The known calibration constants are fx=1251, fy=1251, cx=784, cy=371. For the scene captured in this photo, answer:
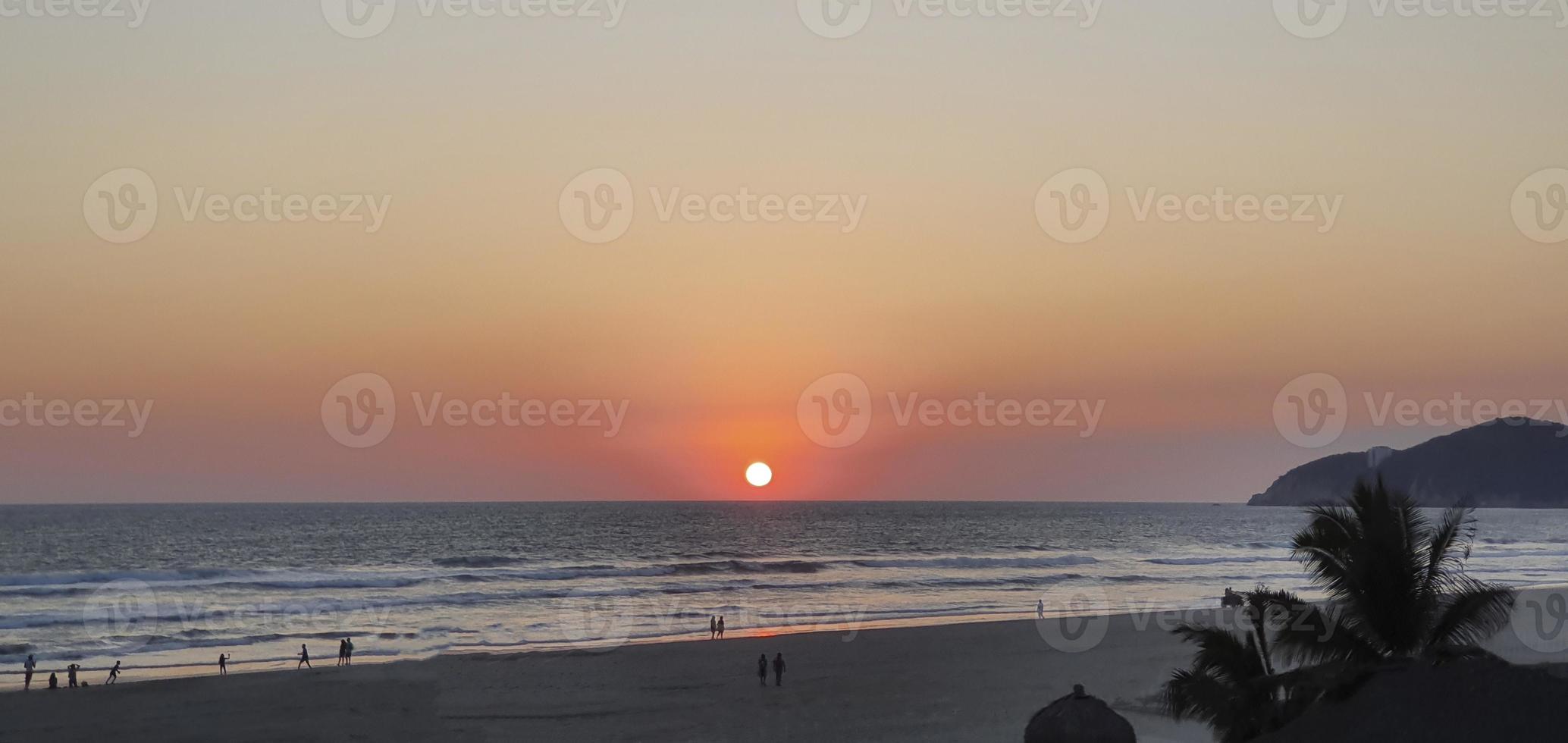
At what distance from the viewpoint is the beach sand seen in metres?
23.1

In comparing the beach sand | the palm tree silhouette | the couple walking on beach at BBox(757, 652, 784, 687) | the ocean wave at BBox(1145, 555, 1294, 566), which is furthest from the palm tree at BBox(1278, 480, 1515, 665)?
the ocean wave at BBox(1145, 555, 1294, 566)

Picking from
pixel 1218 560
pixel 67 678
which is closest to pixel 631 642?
pixel 67 678

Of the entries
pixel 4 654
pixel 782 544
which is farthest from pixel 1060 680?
pixel 782 544

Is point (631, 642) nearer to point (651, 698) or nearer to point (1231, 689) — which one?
point (651, 698)

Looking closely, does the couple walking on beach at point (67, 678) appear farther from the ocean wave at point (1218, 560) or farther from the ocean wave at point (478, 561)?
the ocean wave at point (1218, 560)

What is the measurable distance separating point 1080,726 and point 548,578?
5393cm

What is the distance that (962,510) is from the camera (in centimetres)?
19112

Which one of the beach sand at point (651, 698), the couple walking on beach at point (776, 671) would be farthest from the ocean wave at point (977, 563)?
the couple walking on beach at point (776, 671)

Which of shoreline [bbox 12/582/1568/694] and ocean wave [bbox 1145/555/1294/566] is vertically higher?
ocean wave [bbox 1145/555/1294/566]

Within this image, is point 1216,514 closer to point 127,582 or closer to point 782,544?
point 782,544

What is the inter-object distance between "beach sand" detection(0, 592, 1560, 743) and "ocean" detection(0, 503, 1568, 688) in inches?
232

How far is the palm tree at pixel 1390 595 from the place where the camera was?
13.3 metres

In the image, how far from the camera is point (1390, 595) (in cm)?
1335

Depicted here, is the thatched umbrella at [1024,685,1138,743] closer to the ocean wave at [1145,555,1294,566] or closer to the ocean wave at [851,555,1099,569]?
the ocean wave at [851,555,1099,569]
